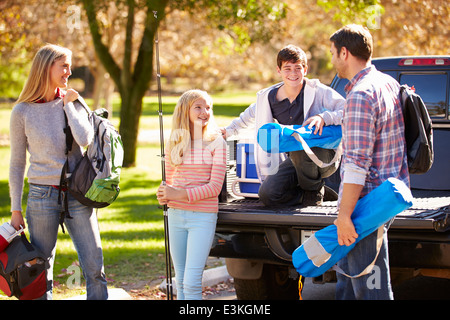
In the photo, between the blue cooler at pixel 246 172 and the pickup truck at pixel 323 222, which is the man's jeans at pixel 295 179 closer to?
the pickup truck at pixel 323 222

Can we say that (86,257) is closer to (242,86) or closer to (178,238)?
(178,238)

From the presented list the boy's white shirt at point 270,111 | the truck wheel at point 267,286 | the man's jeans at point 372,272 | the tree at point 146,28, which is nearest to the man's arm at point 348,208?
the man's jeans at point 372,272

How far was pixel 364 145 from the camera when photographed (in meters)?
3.52

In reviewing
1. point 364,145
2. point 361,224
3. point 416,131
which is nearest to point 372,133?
point 364,145

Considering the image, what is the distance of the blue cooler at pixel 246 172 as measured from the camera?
5.30 m

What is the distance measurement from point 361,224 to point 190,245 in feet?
4.54

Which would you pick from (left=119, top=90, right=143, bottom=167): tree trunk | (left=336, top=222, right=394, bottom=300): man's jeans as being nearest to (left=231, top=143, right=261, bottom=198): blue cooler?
(left=336, top=222, right=394, bottom=300): man's jeans

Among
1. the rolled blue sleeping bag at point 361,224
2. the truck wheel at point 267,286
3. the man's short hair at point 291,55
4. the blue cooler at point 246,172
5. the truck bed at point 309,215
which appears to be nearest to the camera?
→ the rolled blue sleeping bag at point 361,224

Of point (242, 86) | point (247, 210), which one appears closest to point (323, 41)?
point (247, 210)

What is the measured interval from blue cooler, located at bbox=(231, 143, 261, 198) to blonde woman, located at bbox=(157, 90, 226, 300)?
68 cm

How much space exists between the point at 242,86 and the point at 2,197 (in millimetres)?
51624

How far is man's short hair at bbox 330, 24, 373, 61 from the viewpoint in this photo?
3.65 meters

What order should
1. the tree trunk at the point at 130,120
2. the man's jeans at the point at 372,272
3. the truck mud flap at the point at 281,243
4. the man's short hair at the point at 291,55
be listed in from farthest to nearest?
the tree trunk at the point at 130,120
the man's short hair at the point at 291,55
the truck mud flap at the point at 281,243
the man's jeans at the point at 372,272
